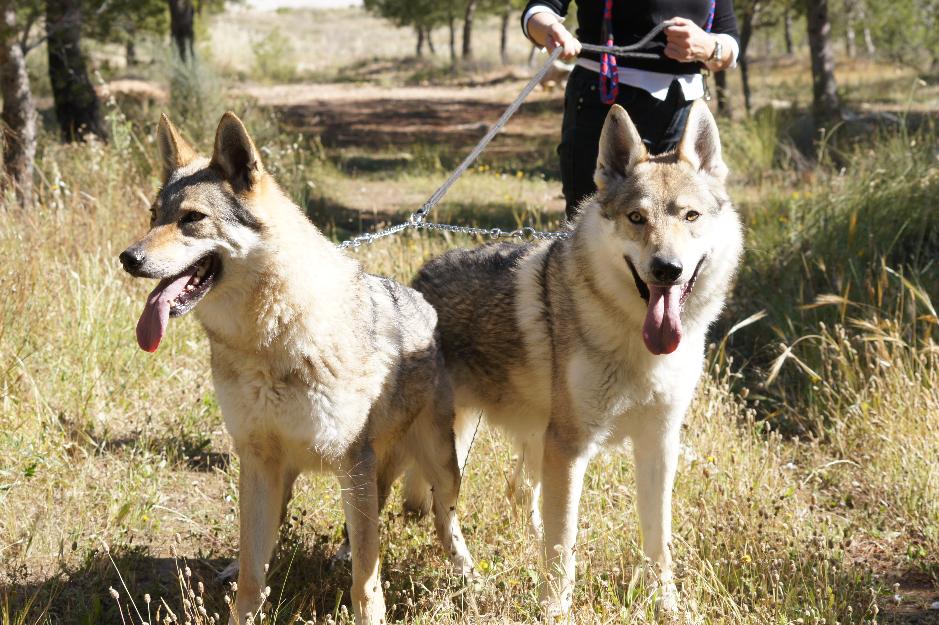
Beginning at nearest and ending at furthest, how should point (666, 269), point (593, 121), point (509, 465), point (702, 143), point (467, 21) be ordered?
point (666, 269)
point (702, 143)
point (593, 121)
point (509, 465)
point (467, 21)

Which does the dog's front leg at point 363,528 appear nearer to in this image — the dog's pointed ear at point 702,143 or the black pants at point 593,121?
the black pants at point 593,121

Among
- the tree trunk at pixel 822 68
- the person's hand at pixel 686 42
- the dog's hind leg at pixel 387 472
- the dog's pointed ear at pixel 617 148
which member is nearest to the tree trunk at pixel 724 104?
the tree trunk at pixel 822 68

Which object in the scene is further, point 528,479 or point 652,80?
point 528,479

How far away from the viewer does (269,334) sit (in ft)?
10.4

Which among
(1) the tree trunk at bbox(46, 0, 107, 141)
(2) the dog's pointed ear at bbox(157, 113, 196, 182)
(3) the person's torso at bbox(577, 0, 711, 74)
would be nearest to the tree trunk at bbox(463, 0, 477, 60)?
(1) the tree trunk at bbox(46, 0, 107, 141)

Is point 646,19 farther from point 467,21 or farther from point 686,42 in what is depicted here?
point 467,21

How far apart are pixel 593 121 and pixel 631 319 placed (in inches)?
49.2

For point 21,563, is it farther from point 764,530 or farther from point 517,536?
point 764,530

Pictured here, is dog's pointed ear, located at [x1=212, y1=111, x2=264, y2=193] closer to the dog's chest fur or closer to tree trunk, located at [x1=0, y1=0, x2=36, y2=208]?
the dog's chest fur

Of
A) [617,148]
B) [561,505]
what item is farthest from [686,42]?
[561,505]

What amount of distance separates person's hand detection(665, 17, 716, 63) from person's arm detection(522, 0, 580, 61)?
1.37 feet

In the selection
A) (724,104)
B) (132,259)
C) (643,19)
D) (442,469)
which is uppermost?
(643,19)

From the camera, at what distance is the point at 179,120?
38.0 feet

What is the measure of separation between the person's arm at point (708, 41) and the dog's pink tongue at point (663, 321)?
128cm
